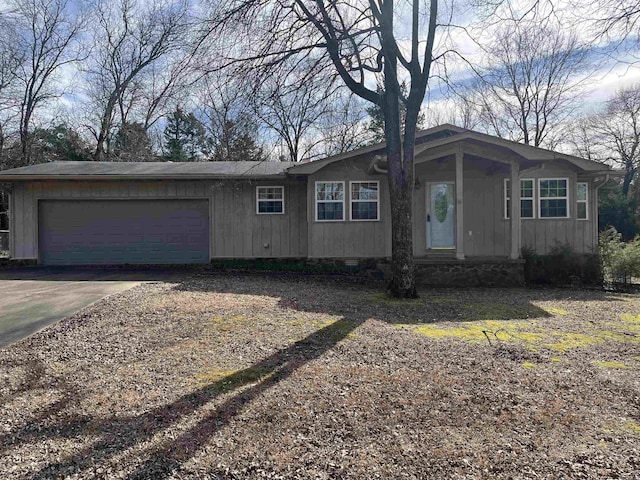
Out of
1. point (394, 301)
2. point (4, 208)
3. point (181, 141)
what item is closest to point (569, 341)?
point (394, 301)

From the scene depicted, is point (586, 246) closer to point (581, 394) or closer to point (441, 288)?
point (441, 288)

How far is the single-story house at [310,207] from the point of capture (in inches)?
410

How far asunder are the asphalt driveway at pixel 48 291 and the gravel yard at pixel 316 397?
0.43m

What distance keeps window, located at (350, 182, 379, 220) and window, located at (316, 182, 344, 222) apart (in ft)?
1.07

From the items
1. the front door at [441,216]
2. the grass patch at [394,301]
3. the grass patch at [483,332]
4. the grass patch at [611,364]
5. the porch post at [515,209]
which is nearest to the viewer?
the grass patch at [611,364]

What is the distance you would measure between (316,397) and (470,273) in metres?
7.38

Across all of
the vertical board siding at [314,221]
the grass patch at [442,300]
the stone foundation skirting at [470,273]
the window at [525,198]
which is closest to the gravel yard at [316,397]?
the grass patch at [442,300]

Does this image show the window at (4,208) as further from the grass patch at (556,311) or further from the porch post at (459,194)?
the grass patch at (556,311)

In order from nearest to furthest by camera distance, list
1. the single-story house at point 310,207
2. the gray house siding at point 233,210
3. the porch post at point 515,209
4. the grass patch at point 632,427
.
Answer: the grass patch at point 632,427 < the porch post at point 515,209 < the single-story house at point 310,207 < the gray house siding at point 233,210

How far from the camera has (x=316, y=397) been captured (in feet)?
11.0

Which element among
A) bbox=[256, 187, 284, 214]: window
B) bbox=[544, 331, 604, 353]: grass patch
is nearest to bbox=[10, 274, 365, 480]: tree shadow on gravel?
bbox=[544, 331, 604, 353]: grass patch

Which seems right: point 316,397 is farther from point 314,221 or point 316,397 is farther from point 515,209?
point 515,209

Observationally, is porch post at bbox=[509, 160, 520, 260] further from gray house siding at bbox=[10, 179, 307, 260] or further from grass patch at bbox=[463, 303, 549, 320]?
gray house siding at bbox=[10, 179, 307, 260]

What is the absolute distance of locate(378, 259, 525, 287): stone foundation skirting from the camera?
970 centimetres
